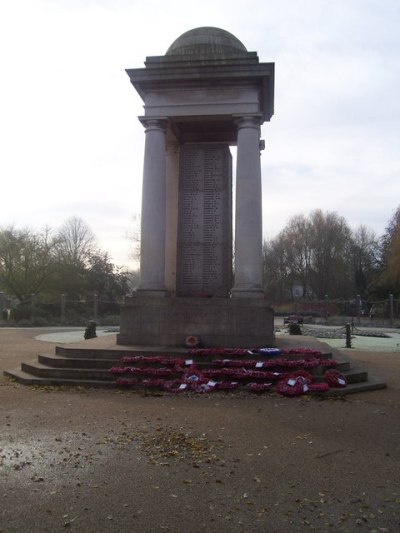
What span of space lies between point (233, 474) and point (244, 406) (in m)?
3.10

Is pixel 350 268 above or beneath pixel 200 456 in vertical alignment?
above

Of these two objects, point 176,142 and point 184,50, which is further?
point 176,142

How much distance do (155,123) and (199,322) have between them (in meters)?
5.15

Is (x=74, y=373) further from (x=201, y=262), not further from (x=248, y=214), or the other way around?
(x=248, y=214)

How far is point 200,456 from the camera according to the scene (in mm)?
5203

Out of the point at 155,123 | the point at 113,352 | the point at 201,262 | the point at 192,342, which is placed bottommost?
the point at 113,352

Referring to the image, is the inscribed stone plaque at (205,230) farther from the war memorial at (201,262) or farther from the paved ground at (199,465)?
the paved ground at (199,465)

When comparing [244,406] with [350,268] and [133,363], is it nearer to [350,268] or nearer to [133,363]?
[133,363]

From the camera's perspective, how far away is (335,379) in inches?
347

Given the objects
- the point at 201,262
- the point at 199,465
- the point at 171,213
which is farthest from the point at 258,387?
the point at 171,213

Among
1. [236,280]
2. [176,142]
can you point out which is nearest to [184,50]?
[176,142]

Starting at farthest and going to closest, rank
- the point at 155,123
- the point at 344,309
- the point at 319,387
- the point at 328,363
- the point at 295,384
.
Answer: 1. the point at 344,309
2. the point at 155,123
3. the point at 328,363
4. the point at 295,384
5. the point at 319,387

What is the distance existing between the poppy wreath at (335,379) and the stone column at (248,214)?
3.27 meters

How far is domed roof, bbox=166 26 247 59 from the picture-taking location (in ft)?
42.1
